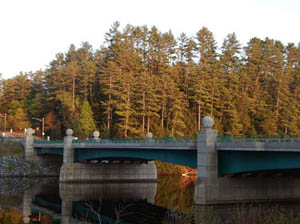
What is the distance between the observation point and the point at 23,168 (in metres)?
66.2

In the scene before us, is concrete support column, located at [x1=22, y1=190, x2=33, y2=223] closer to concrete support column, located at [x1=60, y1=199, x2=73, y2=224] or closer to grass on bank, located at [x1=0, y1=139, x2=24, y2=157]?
concrete support column, located at [x1=60, y1=199, x2=73, y2=224]

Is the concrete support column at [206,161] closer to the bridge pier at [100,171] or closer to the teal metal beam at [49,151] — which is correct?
the bridge pier at [100,171]

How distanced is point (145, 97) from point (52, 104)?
35.7m

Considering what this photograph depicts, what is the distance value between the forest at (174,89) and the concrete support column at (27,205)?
101ft

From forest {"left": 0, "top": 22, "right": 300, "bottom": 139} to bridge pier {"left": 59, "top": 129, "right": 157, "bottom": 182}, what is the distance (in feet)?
54.3

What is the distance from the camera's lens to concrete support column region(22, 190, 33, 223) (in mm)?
33553

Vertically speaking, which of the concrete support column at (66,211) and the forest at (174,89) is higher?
the forest at (174,89)

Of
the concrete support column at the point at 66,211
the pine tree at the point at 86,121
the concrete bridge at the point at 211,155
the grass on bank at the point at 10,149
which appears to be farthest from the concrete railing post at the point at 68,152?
the pine tree at the point at 86,121

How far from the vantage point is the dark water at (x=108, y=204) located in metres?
30.2

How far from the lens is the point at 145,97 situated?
7981 cm

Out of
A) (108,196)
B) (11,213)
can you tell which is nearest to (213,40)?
(108,196)

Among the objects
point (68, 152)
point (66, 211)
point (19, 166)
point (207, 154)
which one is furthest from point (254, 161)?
point (19, 166)

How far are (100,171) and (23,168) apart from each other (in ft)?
47.4

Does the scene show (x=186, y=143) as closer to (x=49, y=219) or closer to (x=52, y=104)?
(x=49, y=219)
